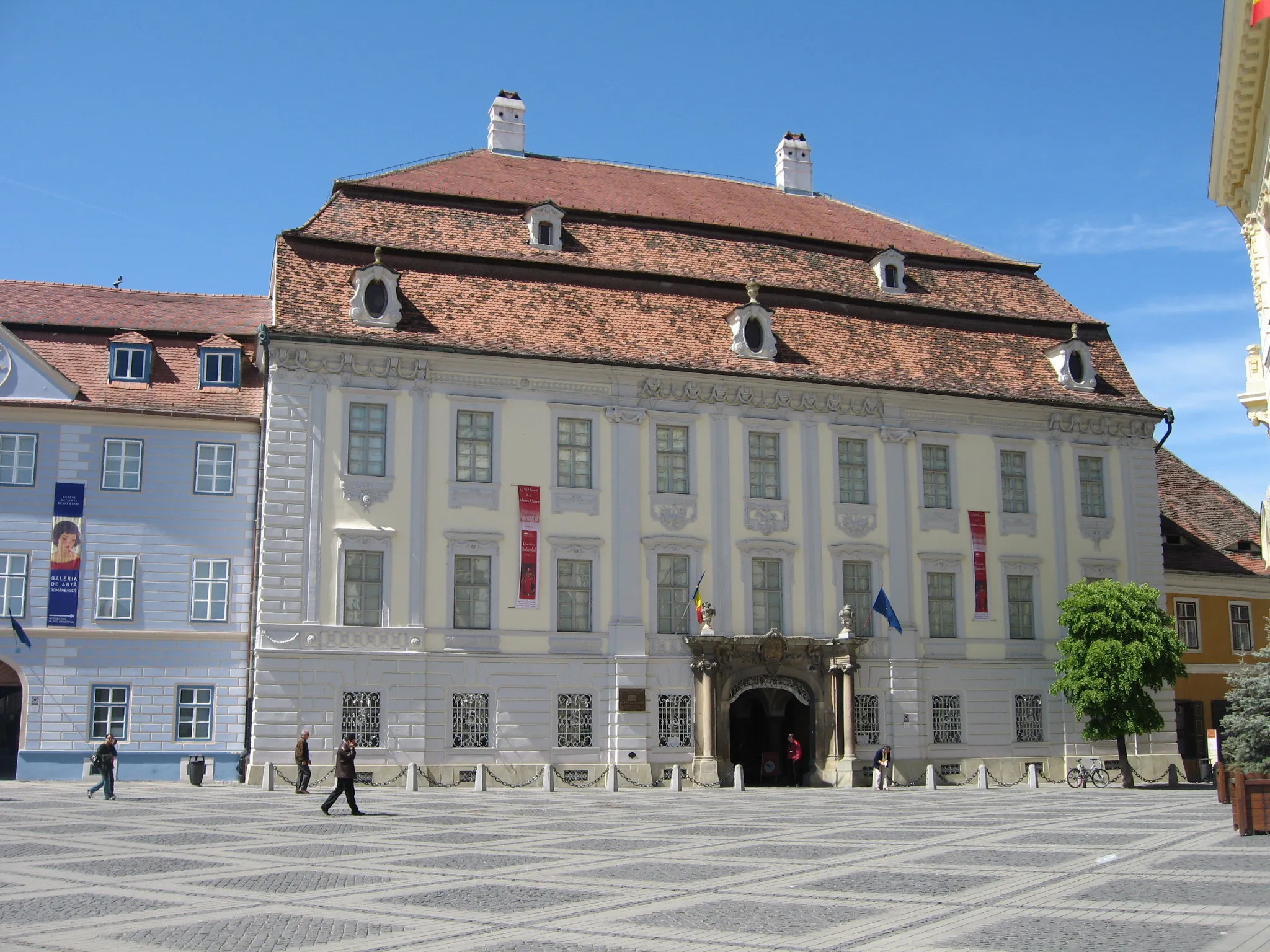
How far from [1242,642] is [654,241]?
23172mm

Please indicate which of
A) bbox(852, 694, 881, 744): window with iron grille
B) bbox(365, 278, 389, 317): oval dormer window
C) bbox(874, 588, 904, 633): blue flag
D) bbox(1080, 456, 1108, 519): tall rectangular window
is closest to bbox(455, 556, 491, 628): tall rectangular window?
bbox(365, 278, 389, 317): oval dormer window

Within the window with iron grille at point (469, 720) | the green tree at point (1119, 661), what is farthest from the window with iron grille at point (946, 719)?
the window with iron grille at point (469, 720)

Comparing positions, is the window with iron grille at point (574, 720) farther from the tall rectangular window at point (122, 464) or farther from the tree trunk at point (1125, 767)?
the tree trunk at point (1125, 767)

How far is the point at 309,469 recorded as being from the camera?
32.3 meters

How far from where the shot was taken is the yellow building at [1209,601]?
42312mm

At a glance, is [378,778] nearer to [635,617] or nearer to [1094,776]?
[635,617]

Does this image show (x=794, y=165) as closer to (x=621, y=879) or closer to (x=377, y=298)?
(x=377, y=298)

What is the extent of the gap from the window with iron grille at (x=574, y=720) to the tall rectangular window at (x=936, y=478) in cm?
1145

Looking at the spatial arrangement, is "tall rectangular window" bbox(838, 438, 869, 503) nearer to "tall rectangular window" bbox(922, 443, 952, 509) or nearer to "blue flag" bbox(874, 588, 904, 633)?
"tall rectangular window" bbox(922, 443, 952, 509)

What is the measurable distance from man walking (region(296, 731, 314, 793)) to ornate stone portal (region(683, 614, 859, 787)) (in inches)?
388

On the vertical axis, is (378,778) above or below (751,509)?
below

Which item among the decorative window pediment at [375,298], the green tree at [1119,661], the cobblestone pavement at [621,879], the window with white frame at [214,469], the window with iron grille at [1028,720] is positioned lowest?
the cobblestone pavement at [621,879]

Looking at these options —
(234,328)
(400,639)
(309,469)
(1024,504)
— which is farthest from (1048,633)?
(234,328)

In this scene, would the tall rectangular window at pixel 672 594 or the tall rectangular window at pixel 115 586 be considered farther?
the tall rectangular window at pixel 672 594
